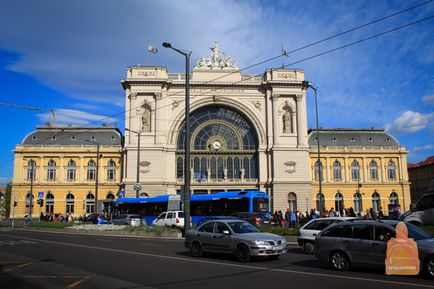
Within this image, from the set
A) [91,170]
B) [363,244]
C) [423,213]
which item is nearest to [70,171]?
[91,170]

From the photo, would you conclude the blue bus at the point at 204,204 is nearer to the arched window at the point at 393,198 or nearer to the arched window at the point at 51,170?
the arched window at the point at 51,170

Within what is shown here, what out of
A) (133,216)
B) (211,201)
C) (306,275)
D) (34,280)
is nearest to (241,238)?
(306,275)

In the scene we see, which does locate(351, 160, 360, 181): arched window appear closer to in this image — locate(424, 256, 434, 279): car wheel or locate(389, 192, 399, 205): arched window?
locate(389, 192, 399, 205): arched window

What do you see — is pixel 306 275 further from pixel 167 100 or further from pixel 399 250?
pixel 167 100

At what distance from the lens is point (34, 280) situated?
11523 mm

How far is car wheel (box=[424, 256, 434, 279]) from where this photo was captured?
1101 centimetres

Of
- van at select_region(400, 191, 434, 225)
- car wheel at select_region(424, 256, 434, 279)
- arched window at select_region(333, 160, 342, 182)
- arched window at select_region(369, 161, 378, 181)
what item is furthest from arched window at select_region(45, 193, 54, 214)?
car wheel at select_region(424, 256, 434, 279)

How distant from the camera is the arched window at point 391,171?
7388 centimetres

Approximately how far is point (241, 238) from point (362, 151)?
63.6m

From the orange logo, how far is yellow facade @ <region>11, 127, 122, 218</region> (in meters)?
61.8

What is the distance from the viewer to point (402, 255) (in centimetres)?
1159

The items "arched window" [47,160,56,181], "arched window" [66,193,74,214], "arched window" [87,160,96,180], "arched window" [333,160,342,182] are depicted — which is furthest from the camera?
"arched window" [333,160,342,182]

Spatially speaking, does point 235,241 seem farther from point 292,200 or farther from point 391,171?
point 391,171

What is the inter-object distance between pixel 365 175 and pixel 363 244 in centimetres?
6417
